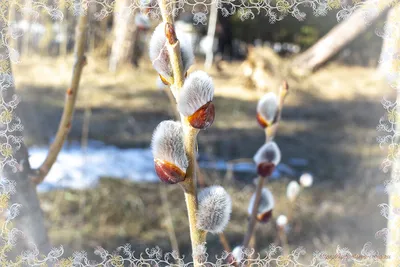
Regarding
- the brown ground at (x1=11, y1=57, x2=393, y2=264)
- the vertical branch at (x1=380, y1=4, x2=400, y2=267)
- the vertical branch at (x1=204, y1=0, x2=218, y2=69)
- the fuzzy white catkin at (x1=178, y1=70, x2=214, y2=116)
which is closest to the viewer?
the fuzzy white catkin at (x1=178, y1=70, x2=214, y2=116)

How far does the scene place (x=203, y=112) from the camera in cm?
22

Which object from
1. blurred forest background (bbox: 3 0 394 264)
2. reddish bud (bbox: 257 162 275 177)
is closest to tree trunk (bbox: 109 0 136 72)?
blurred forest background (bbox: 3 0 394 264)

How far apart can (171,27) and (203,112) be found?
0.16 feet

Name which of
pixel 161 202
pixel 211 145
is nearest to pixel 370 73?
pixel 211 145

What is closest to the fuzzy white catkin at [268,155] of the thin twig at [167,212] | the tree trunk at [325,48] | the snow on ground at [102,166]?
the tree trunk at [325,48]

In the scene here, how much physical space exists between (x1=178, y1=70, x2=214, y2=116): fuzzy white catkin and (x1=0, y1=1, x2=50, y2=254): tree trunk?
0.65 feet

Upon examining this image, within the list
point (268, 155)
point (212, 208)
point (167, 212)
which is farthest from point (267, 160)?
point (167, 212)

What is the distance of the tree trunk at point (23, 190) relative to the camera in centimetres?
34

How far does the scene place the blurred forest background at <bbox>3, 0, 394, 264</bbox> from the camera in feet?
2.38

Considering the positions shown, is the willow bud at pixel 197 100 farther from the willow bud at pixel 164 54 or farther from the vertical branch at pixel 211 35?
the vertical branch at pixel 211 35

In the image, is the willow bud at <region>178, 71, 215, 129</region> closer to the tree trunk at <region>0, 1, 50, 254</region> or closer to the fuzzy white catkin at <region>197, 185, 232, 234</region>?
the fuzzy white catkin at <region>197, 185, 232, 234</region>

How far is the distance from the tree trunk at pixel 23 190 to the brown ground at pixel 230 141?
0.34 m

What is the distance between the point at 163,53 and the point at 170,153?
0.06m

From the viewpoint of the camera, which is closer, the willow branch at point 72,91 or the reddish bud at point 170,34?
the reddish bud at point 170,34
